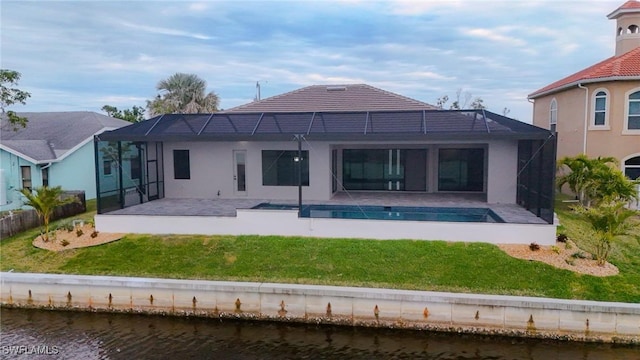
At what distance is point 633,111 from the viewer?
658 inches

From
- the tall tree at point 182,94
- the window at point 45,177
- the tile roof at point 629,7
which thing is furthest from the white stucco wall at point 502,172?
the tall tree at point 182,94

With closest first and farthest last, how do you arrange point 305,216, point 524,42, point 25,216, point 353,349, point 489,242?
1. point 353,349
2. point 489,242
3. point 305,216
4. point 25,216
5. point 524,42

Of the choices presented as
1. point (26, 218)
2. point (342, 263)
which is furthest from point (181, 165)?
point (342, 263)

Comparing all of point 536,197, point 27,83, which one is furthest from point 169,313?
point 27,83

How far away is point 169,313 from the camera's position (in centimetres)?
1030

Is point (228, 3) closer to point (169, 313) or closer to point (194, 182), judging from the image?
point (194, 182)

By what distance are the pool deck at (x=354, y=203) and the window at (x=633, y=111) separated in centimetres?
559

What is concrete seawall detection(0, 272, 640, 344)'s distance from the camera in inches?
351

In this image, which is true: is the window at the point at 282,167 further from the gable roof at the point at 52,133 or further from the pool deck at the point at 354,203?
the gable roof at the point at 52,133

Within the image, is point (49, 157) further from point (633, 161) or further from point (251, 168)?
point (633, 161)

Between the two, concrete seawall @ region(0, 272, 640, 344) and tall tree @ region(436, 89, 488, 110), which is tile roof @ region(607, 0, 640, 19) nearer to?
concrete seawall @ region(0, 272, 640, 344)

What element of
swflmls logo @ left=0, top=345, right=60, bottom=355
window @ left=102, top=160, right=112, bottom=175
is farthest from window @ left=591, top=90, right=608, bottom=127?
window @ left=102, top=160, right=112, bottom=175

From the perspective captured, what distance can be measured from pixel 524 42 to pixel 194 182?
17204mm

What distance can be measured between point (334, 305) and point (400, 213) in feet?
A: 17.1
